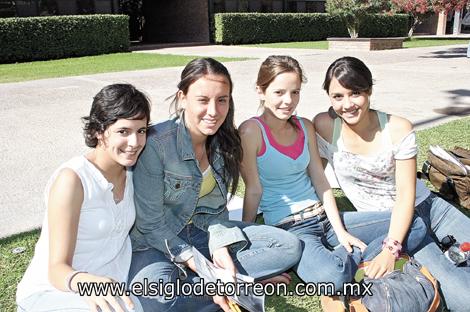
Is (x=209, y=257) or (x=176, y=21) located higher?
(x=176, y=21)

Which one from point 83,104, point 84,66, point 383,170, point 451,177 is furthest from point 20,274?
point 84,66

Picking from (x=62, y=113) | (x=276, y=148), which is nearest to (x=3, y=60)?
(x=62, y=113)

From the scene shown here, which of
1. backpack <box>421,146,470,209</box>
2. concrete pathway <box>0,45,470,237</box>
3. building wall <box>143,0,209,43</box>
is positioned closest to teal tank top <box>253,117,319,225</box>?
backpack <box>421,146,470,209</box>

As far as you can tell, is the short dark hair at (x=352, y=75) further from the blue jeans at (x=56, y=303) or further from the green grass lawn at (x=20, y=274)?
the blue jeans at (x=56, y=303)

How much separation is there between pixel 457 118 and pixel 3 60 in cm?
1538

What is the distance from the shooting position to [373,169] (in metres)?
2.86

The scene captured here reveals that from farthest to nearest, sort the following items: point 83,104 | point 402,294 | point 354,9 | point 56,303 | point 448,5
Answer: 1. point 354,9
2. point 448,5
3. point 83,104
4. point 402,294
5. point 56,303

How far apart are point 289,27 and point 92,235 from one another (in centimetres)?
2505

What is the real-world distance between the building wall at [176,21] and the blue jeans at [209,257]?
24.5 metres

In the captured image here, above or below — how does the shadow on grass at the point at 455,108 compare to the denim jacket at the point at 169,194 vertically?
below

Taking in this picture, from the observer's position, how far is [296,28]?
26.2 metres

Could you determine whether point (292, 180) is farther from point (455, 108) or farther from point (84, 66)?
point (84, 66)

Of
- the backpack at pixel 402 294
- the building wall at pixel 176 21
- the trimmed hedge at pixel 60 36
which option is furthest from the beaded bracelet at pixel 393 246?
the building wall at pixel 176 21

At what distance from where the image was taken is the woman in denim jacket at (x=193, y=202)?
8.05 feet
